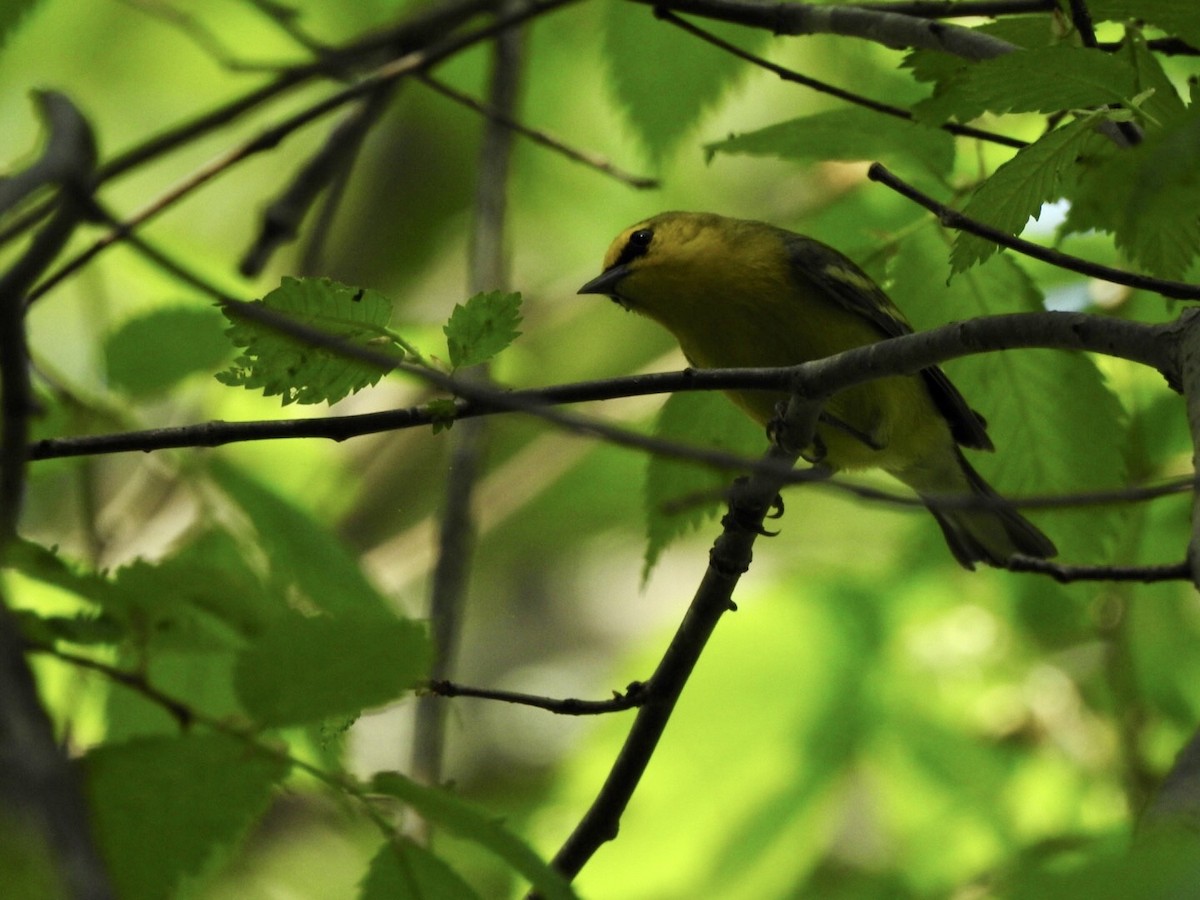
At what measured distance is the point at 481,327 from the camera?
2168 millimetres

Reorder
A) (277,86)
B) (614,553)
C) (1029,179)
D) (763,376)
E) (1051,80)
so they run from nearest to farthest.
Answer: (1051,80) < (1029,179) < (763,376) < (277,86) < (614,553)

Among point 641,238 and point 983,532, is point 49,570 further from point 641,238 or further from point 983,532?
point 983,532

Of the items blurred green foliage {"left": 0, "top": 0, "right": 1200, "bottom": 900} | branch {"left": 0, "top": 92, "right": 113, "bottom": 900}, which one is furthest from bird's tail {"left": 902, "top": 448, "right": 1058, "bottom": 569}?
branch {"left": 0, "top": 92, "right": 113, "bottom": 900}

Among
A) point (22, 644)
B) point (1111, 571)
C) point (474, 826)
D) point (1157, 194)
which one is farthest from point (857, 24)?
point (22, 644)

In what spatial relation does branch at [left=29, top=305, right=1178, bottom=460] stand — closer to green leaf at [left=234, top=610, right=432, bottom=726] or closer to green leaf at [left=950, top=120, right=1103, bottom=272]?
green leaf at [left=950, top=120, right=1103, bottom=272]

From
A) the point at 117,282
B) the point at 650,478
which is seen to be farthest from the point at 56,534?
the point at 650,478

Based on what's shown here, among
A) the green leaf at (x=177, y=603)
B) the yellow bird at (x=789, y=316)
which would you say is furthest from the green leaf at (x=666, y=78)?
the green leaf at (x=177, y=603)

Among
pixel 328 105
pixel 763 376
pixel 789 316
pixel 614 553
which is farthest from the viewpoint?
pixel 614 553

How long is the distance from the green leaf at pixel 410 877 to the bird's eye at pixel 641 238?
3.07 m

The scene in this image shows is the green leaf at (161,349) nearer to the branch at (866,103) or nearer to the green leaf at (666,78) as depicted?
the green leaf at (666,78)

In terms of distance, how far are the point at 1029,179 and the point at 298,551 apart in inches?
81.5

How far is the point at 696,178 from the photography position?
8.52 meters

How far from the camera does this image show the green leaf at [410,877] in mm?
1917

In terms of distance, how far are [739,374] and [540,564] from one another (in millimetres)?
8032
